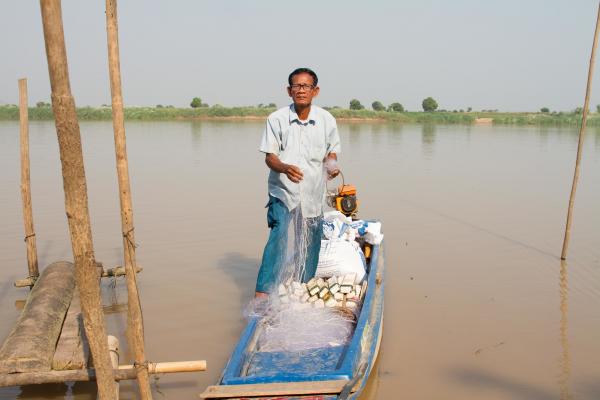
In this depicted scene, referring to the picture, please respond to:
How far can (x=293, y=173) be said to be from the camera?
13.1 feet

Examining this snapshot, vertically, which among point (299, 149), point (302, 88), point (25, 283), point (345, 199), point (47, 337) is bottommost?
point (25, 283)

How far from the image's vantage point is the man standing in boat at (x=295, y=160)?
4.25 m

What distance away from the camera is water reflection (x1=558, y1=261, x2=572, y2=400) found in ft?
12.8

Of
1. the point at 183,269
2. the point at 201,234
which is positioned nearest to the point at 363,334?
the point at 183,269

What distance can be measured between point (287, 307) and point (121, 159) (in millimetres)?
1899

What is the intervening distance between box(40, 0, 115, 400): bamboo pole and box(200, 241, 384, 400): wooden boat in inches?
25.7

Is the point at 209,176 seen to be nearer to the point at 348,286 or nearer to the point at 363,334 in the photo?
the point at 348,286

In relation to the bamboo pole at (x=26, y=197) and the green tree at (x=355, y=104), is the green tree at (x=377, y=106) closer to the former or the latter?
the green tree at (x=355, y=104)

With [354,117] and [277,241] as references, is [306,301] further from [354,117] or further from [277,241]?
[354,117]

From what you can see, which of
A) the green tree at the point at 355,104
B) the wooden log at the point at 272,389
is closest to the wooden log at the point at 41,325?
the wooden log at the point at 272,389

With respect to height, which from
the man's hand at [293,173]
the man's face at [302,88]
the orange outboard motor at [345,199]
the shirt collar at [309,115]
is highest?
the man's face at [302,88]

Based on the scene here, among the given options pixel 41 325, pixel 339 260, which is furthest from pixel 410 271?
pixel 41 325

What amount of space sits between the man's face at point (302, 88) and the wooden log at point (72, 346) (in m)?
2.08

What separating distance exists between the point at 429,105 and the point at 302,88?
189ft
